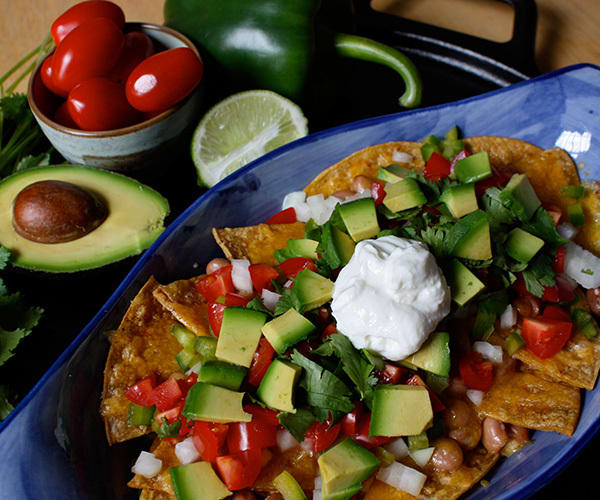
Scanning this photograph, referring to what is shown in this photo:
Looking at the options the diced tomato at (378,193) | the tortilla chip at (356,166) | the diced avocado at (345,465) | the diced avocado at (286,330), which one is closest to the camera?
the diced avocado at (345,465)

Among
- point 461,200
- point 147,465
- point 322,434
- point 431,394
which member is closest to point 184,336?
point 147,465

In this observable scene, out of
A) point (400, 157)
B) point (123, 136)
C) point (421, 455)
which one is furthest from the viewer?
point (123, 136)

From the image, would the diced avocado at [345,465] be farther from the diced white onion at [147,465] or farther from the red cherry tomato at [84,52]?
the red cherry tomato at [84,52]

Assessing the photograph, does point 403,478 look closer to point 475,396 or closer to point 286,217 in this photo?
point 475,396

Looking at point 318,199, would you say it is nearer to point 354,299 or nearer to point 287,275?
point 287,275

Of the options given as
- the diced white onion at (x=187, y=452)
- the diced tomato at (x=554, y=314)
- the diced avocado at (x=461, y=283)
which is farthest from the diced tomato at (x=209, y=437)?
the diced tomato at (x=554, y=314)

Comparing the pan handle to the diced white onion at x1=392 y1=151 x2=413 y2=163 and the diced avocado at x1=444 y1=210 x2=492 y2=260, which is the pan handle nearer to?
the diced white onion at x1=392 y1=151 x2=413 y2=163
